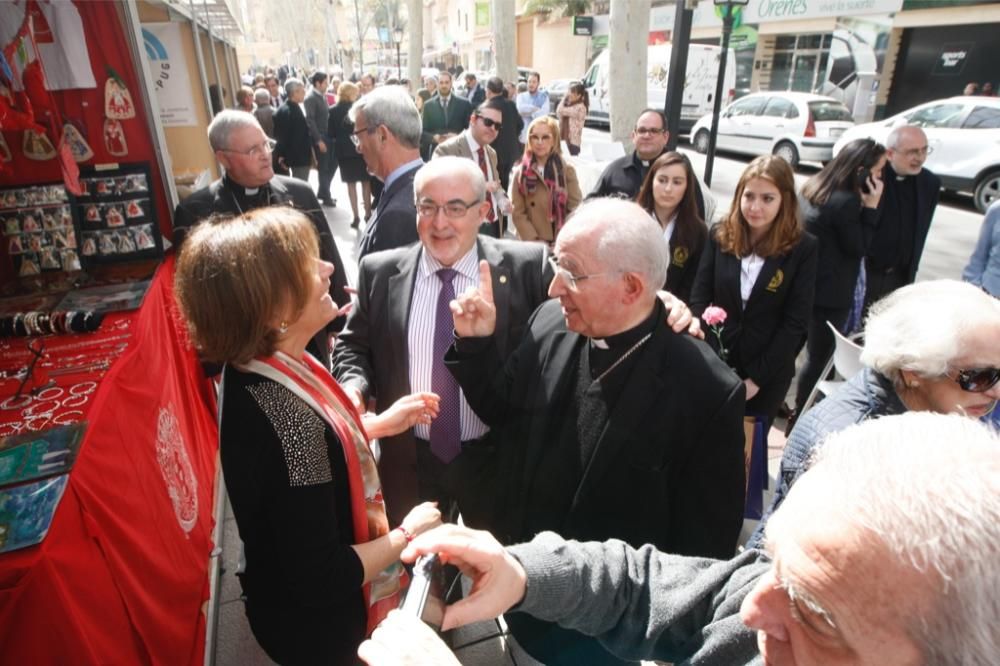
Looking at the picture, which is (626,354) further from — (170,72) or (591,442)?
(170,72)

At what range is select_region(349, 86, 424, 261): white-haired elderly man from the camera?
3076 mm

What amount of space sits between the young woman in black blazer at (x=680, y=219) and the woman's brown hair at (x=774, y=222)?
42cm

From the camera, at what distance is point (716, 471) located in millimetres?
1603

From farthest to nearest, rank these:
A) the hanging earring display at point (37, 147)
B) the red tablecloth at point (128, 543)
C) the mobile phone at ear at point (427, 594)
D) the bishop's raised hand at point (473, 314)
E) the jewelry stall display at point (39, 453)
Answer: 1. the hanging earring display at point (37, 147)
2. the bishop's raised hand at point (473, 314)
3. the jewelry stall display at point (39, 453)
4. the red tablecloth at point (128, 543)
5. the mobile phone at ear at point (427, 594)

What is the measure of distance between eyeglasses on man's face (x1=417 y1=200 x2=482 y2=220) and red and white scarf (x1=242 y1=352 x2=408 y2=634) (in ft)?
2.88

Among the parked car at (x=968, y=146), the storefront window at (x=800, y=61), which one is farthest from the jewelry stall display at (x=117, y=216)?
the storefront window at (x=800, y=61)

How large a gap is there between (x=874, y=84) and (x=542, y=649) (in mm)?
23810

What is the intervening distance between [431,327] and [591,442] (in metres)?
0.85

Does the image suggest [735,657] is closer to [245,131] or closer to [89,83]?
[245,131]

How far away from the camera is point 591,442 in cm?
165

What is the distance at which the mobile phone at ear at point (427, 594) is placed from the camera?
3.03 feet

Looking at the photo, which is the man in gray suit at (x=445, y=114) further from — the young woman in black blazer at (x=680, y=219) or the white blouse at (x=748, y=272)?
the white blouse at (x=748, y=272)

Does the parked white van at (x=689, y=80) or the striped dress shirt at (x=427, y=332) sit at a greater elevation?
the parked white van at (x=689, y=80)

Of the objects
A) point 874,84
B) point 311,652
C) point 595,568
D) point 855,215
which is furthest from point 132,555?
point 874,84
